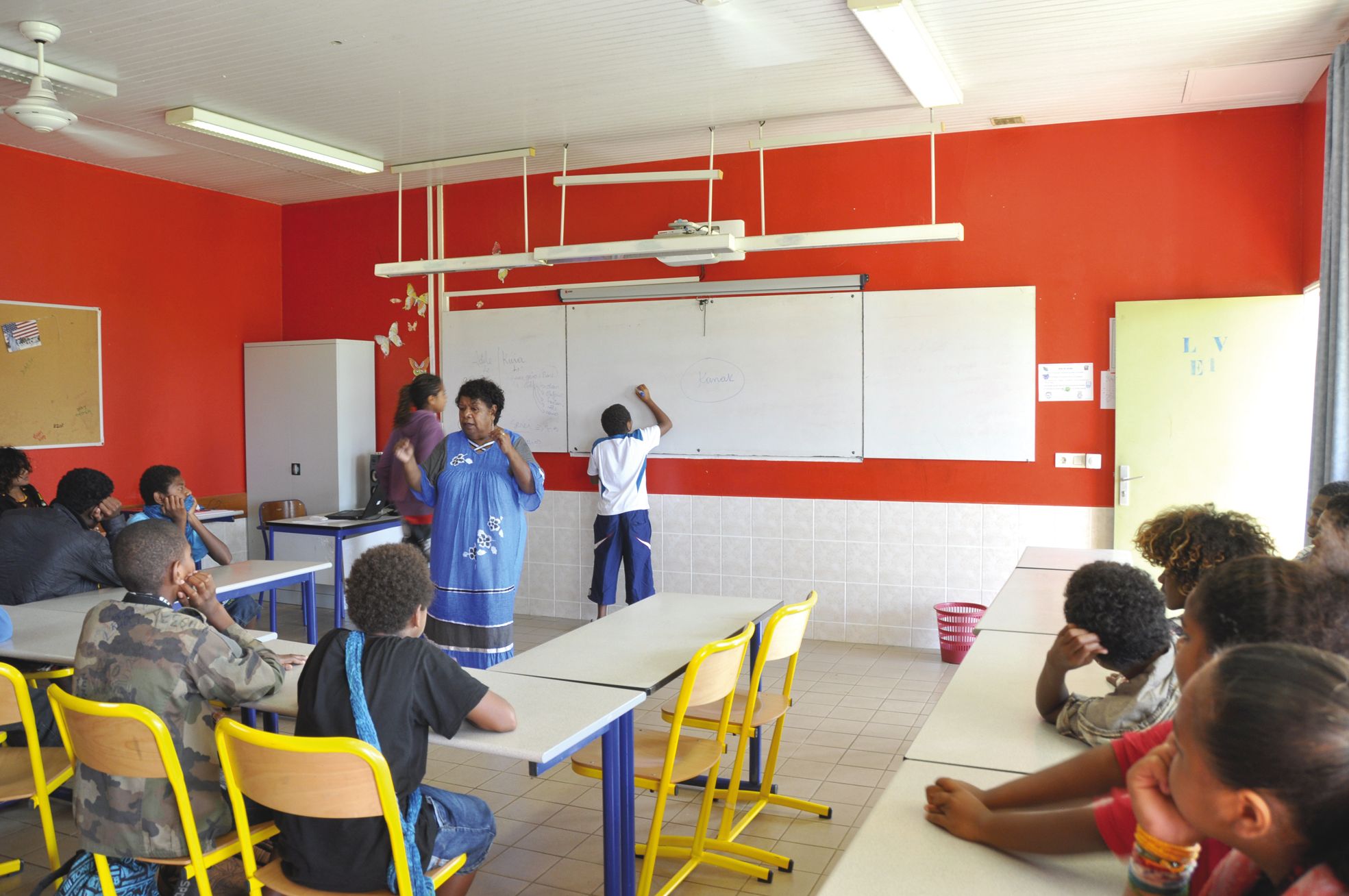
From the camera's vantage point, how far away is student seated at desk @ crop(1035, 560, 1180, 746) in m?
1.93

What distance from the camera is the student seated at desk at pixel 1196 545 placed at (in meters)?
2.25

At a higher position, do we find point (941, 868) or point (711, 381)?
point (711, 381)

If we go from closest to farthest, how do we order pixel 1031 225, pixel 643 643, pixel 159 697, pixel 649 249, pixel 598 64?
pixel 159 697
pixel 643 643
pixel 598 64
pixel 649 249
pixel 1031 225

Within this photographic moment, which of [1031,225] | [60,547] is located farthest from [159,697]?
[1031,225]

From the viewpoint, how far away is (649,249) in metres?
5.03

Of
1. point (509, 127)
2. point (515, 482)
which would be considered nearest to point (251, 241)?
point (509, 127)

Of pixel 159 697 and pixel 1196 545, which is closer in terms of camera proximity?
pixel 1196 545

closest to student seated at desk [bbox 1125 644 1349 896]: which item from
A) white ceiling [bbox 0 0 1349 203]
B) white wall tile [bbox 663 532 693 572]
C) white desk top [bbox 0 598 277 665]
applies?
Answer: white desk top [bbox 0 598 277 665]

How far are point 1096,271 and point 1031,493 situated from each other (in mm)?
1313

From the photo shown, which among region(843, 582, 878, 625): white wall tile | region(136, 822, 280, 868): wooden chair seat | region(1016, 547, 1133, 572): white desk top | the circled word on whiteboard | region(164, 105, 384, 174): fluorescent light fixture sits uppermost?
region(164, 105, 384, 174): fluorescent light fixture

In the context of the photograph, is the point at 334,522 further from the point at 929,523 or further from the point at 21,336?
the point at 929,523

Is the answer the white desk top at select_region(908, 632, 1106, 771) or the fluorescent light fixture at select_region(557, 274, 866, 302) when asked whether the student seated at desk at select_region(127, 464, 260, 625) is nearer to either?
the fluorescent light fixture at select_region(557, 274, 866, 302)

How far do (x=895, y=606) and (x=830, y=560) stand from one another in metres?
0.48

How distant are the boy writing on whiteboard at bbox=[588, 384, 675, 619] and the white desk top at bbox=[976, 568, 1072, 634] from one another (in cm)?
270
